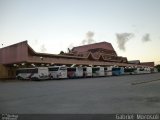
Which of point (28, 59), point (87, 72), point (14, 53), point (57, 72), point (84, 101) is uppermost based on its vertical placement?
point (14, 53)

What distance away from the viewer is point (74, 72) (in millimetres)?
48375

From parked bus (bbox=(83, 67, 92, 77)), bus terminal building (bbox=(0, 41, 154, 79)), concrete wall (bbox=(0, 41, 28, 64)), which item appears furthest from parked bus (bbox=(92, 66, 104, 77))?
concrete wall (bbox=(0, 41, 28, 64))

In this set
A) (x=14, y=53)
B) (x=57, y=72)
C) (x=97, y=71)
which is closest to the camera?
(x=57, y=72)

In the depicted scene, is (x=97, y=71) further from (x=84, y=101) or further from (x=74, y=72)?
(x=84, y=101)

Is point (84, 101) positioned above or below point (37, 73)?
below

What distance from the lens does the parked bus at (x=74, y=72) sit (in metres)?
47.5

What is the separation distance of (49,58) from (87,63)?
16269 mm

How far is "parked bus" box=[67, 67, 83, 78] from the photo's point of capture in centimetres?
4750

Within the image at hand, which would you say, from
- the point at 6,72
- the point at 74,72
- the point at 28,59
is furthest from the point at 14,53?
the point at 74,72

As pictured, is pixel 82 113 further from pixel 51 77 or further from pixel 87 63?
pixel 87 63

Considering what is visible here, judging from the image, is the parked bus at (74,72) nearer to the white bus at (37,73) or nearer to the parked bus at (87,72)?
the parked bus at (87,72)

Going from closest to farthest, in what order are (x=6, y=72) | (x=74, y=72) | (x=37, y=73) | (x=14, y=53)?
(x=37, y=73) < (x=74, y=72) < (x=14, y=53) < (x=6, y=72)

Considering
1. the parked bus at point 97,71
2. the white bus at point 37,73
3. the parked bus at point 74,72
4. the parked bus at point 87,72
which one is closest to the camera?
the white bus at point 37,73

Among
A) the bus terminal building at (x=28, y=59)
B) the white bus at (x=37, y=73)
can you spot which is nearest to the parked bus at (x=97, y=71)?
the bus terminal building at (x=28, y=59)
